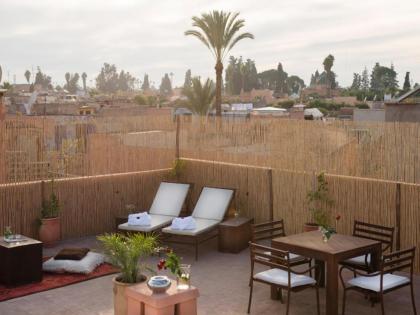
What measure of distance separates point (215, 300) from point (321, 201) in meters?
2.96

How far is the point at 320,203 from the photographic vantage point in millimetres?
9070

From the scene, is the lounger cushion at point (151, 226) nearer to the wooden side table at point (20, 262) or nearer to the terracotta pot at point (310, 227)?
the wooden side table at point (20, 262)

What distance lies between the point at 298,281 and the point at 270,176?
4.02 meters

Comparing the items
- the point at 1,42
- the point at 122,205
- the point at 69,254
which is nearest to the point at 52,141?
the point at 122,205

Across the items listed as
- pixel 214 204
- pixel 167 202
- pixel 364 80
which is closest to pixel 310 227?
pixel 214 204

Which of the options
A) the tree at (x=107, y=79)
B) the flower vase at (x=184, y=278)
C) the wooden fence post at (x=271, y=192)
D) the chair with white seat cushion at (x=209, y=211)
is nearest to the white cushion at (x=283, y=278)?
the flower vase at (x=184, y=278)

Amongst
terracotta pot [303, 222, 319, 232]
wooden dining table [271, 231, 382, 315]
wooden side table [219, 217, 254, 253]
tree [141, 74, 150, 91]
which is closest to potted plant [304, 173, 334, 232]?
terracotta pot [303, 222, 319, 232]

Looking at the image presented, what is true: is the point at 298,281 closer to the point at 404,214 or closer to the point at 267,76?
the point at 404,214

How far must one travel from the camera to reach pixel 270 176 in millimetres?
9914

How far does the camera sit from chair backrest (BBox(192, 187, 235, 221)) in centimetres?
974

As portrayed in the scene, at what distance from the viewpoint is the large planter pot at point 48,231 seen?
368 inches

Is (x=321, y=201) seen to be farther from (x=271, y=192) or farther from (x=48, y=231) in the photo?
(x=48, y=231)

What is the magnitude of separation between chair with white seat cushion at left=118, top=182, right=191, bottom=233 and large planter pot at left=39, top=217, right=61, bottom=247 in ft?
5.27

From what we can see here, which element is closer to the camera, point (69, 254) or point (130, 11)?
Answer: point (69, 254)
